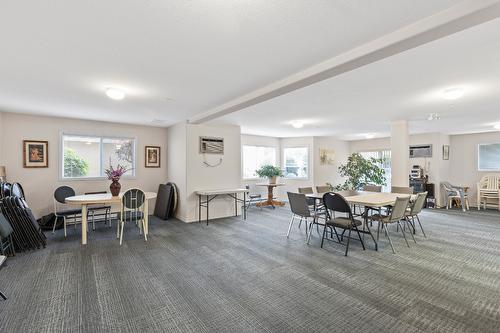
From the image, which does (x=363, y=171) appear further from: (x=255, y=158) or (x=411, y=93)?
(x=255, y=158)

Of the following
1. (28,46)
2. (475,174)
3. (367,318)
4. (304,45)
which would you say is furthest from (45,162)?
(475,174)

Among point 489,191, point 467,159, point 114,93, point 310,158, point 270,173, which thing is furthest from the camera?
point 310,158

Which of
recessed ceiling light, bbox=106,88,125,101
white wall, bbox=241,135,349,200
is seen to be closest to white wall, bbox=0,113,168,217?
recessed ceiling light, bbox=106,88,125,101

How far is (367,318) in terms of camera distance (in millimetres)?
2117

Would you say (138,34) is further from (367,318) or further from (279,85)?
(367,318)

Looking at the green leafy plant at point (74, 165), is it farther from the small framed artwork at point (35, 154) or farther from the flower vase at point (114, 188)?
the flower vase at point (114, 188)

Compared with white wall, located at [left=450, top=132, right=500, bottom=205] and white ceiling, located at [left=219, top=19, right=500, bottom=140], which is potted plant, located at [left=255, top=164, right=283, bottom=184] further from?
white wall, located at [left=450, top=132, right=500, bottom=205]

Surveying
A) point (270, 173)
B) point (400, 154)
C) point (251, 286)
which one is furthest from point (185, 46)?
point (270, 173)

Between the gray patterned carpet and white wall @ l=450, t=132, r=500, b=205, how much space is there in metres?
4.46

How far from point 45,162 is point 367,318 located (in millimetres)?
6130

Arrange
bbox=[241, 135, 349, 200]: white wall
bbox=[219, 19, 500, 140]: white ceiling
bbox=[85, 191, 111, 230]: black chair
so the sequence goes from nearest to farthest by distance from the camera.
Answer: bbox=[219, 19, 500, 140]: white ceiling, bbox=[85, 191, 111, 230]: black chair, bbox=[241, 135, 349, 200]: white wall

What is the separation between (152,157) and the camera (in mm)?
6414

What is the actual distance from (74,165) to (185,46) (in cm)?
477

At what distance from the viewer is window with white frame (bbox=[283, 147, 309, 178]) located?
9.12m
